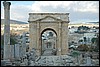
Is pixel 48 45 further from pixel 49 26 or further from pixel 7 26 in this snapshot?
pixel 7 26

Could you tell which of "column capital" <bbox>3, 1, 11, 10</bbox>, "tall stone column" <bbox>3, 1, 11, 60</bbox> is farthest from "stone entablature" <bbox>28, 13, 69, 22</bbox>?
"column capital" <bbox>3, 1, 11, 10</bbox>

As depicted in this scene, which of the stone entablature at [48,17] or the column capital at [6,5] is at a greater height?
the stone entablature at [48,17]

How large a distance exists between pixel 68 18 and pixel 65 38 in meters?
2.57

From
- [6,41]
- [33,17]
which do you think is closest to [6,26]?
[6,41]

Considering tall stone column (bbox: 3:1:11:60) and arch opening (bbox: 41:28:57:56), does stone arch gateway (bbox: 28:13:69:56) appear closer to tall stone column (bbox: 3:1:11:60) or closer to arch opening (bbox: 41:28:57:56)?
arch opening (bbox: 41:28:57:56)

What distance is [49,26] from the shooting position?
3481 centimetres

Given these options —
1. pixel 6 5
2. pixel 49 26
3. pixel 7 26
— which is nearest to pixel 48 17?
pixel 49 26

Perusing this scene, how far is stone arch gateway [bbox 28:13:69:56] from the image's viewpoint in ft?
113

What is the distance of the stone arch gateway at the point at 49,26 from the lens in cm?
3438

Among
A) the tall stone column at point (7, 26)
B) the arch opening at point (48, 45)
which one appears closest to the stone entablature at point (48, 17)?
the arch opening at point (48, 45)

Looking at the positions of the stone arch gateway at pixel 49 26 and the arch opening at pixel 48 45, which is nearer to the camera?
the stone arch gateway at pixel 49 26

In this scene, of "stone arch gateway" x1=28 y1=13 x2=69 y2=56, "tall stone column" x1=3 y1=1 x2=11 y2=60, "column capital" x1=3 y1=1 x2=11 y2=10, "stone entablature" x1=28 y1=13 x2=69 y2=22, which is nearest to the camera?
"column capital" x1=3 y1=1 x2=11 y2=10

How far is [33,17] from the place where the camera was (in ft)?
113

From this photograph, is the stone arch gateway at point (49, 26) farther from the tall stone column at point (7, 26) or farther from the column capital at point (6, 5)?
the column capital at point (6, 5)
